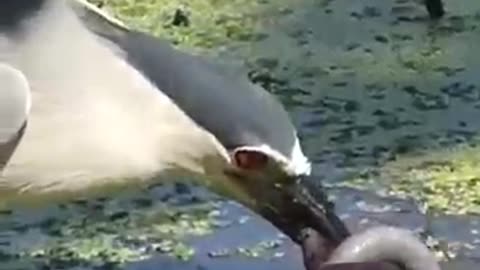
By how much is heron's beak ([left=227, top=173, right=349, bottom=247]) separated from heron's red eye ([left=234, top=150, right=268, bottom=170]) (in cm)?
7

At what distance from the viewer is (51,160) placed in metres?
4.24

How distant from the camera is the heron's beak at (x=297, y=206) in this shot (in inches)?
→ 166

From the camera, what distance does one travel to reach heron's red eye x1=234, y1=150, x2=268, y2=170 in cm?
411

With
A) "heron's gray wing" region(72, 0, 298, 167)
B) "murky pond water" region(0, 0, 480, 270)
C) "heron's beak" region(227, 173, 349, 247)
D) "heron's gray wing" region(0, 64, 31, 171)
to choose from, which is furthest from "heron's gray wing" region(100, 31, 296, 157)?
"murky pond water" region(0, 0, 480, 270)

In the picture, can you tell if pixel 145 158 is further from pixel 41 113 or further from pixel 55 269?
pixel 55 269

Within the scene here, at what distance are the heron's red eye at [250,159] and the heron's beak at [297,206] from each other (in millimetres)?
70

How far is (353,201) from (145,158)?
→ 135cm

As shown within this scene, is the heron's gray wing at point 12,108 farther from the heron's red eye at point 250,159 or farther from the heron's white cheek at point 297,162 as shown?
the heron's white cheek at point 297,162

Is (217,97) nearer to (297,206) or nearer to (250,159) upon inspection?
(250,159)

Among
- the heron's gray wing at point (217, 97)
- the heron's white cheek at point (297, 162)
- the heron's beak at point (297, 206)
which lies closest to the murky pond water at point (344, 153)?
the heron's beak at point (297, 206)

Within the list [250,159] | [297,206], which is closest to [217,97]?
[250,159]

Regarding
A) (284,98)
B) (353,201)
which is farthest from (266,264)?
(284,98)

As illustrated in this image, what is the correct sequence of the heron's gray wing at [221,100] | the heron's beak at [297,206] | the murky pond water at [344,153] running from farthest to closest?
the murky pond water at [344,153]
the heron's beak at [297,206]
the heron's gray wing at [221,100]

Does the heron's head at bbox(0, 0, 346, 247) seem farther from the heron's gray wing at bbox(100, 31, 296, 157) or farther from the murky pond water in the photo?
the murky pond water
